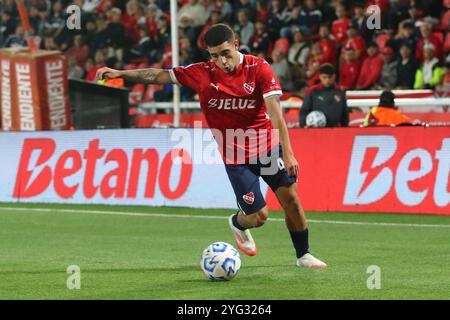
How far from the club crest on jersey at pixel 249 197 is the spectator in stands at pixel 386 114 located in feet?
22.8

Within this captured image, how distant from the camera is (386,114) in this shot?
17922 mm

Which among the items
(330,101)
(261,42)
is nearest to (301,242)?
(330,101)

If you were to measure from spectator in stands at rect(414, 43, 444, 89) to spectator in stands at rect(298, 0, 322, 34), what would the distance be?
3.05 meters

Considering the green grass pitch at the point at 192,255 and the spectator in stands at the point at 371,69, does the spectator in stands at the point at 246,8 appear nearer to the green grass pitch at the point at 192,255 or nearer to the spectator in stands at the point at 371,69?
the spectator in stands at the point at 371,69

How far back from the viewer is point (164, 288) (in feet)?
31.7

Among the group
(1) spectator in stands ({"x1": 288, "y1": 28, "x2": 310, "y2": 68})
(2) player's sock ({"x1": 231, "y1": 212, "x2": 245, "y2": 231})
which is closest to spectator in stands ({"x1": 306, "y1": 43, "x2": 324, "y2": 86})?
(1) spectator in stands ({"x1": 288, "y1": 28, "x2": 310, "y2": 68})

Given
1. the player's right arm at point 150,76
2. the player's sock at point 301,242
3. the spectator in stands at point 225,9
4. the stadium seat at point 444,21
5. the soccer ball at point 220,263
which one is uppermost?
the player's right arm at point 150,76

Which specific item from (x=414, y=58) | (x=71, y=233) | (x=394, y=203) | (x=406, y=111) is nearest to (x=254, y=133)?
(x=71, y=233)

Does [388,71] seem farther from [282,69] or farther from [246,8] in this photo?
[246,8]

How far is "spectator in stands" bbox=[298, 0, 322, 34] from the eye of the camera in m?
23.8

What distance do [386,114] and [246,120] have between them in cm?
735

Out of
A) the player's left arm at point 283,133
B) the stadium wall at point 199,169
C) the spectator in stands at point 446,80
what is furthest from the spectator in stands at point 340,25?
the player's left arm at point 283,133

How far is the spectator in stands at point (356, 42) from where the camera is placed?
2239cm
